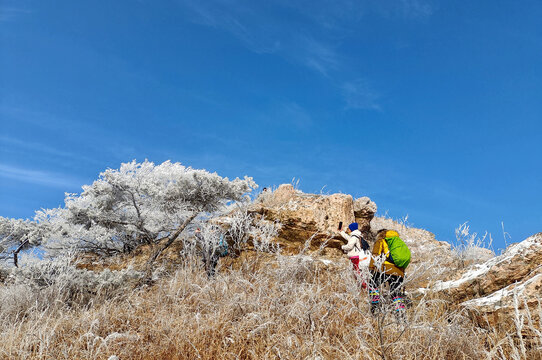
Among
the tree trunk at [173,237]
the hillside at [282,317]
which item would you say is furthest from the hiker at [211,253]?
the tree trunk at [173,237]

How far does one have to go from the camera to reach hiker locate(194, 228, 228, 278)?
29.3 feet

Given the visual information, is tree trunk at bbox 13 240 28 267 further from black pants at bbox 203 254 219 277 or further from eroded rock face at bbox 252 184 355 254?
eroded rock face at bbox 252 184 355 254

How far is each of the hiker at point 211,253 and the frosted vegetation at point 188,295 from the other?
0.30 ft

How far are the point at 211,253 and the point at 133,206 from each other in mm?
4548

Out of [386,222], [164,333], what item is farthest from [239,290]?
[386,222]

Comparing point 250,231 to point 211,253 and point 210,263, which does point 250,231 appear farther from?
point 210,263

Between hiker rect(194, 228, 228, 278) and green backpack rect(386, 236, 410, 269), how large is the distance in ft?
13.0

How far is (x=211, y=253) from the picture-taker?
980 centimetres

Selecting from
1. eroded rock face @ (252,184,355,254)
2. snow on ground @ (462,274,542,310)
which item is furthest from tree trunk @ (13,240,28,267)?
snow on ground @ (462,274,542,310)

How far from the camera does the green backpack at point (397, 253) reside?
6418mm

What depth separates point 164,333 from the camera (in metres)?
5.27

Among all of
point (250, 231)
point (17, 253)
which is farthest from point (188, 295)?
point (17, 253)

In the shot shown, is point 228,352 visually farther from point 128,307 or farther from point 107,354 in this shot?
point 128,307

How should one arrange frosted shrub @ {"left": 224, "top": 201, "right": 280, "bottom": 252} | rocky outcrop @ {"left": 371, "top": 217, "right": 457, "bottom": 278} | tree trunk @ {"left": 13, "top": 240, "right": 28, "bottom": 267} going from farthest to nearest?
tree trunk @ {"left": 13, "top": 240, "right": 28, "bottom": 267} → rocky outcrop @ {"left": 371, "top": 217, "right": 457, "bottom": 278} → frosted shrub @ {"left": 224, "top": 201, "right": 280, "bottom": 252}
